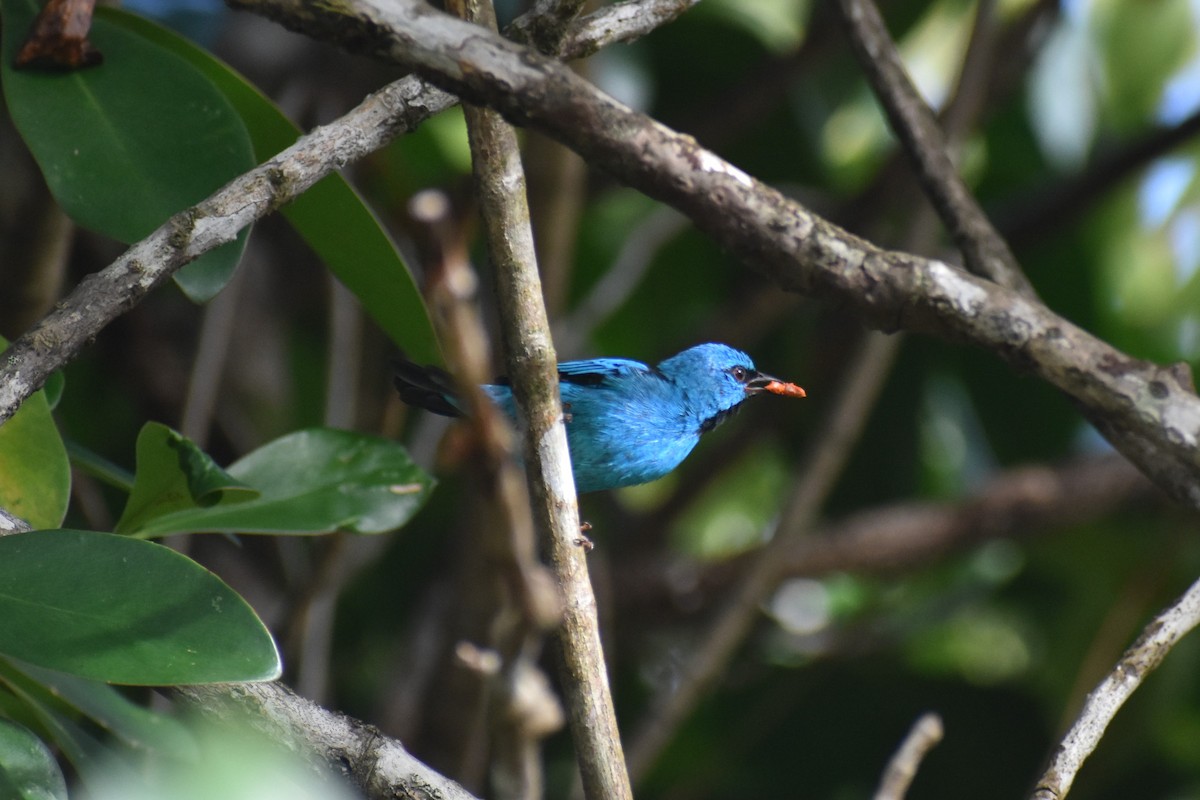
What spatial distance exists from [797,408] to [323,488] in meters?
3.01

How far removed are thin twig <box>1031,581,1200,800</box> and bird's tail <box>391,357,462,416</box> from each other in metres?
1.88

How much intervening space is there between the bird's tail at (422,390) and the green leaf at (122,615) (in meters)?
1.49

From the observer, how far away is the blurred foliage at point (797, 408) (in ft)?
15.3

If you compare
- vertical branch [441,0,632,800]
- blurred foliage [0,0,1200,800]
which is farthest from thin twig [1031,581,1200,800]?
blurred foliage [0,0,1200,800]

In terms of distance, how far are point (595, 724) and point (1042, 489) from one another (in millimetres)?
3484

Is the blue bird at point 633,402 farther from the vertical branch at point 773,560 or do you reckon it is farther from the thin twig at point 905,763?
the thin twig at point 905,763

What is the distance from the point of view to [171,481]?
2416 mm

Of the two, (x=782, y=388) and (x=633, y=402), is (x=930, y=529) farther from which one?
(x=633, y=402)

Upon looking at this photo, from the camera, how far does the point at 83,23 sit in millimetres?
2445

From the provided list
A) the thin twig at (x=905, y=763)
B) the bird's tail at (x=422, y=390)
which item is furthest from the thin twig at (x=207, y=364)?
the thin twig at (x=905, y=763)

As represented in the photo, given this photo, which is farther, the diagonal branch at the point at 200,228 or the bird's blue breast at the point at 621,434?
the bird's blue breast at the point at 621,434

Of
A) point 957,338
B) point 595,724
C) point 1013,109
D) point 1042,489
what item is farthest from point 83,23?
point 1013,109

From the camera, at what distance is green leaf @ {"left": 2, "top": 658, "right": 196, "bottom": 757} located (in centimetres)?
240

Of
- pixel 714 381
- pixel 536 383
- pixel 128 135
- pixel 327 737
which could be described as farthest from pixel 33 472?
pixel 714 381
